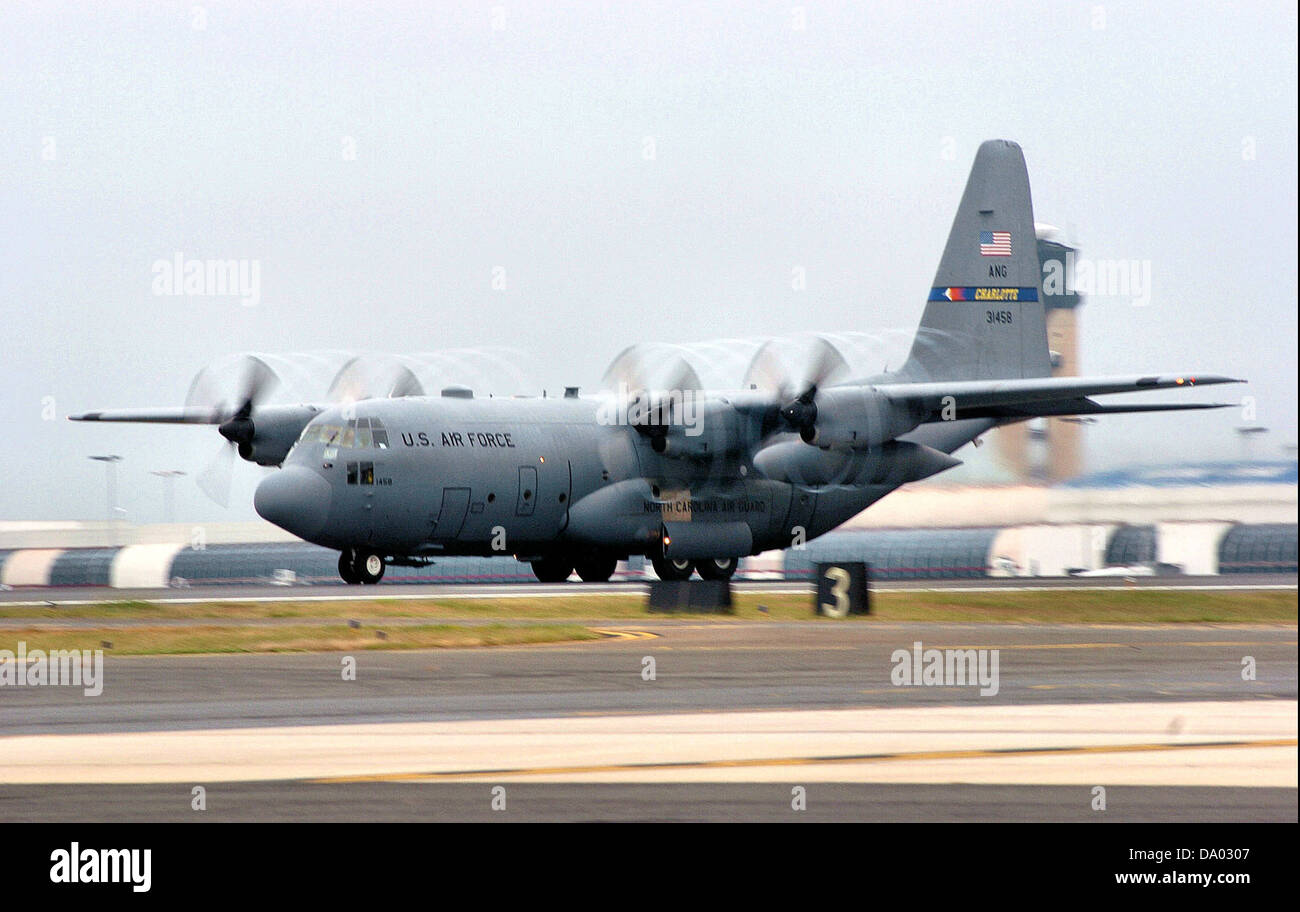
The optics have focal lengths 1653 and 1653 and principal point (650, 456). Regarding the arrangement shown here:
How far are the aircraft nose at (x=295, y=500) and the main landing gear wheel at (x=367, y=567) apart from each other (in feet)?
8.66

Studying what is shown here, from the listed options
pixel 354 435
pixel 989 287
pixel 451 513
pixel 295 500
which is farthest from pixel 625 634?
pixel 989 287

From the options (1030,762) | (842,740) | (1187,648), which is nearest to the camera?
(1030,762)

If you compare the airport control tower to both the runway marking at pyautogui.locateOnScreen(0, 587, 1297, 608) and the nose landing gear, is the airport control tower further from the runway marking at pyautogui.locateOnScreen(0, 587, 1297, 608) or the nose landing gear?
the nose landing gear

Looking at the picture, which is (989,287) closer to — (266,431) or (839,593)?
(839,593)

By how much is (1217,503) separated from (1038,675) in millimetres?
3002

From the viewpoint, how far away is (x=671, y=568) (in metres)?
44.0

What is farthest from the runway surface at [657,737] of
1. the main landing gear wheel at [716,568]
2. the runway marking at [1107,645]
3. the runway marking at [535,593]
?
the main landing gear wheel at [716,568]

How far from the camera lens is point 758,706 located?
56.1 feet

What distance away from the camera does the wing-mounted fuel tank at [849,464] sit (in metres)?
40.9

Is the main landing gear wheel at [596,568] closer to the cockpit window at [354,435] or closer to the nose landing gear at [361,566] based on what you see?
the nose landing gear at [361,566]

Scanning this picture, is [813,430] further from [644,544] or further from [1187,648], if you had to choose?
[1187,648]

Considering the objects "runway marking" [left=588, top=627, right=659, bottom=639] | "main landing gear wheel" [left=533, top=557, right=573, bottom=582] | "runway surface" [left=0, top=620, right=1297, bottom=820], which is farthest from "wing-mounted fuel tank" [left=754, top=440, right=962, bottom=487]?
"runway surface" [left=0, top=620, right=1297, bottom=820]
